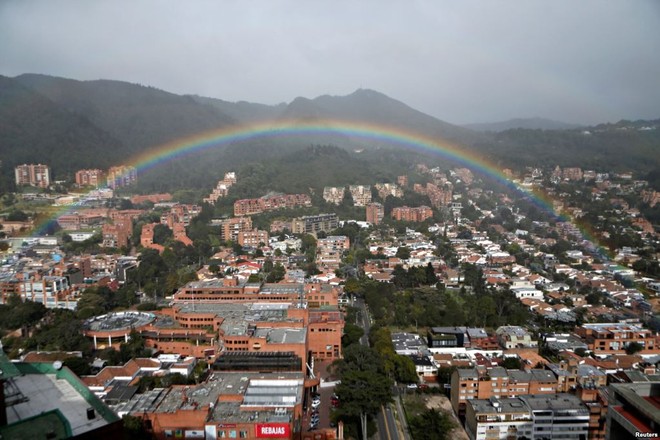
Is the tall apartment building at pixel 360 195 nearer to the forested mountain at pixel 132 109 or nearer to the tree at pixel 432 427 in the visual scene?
the tree at pixel 432 427

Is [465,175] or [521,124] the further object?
[521,124]

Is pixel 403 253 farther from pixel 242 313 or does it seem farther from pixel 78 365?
pixel 78 365

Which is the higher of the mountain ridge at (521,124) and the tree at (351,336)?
the mountain ridge at (521,124)

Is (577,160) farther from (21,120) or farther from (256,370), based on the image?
(21,120)

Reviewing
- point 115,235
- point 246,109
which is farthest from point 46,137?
point 246,109

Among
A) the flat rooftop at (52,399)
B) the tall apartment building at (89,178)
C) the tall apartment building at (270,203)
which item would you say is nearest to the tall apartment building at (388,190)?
the tall apartment building at (270,203)

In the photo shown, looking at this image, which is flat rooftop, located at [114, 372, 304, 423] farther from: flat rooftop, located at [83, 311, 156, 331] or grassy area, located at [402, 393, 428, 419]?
flat rooftop, located at [83, 311, 156, 331]
